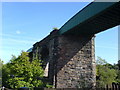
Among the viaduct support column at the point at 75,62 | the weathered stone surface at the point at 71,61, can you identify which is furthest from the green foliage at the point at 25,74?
the viaduct support column at the point at 75,62

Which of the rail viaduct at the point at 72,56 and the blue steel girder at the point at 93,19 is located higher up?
the blue steel girder at the point at 93,19

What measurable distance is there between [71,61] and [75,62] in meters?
0.31

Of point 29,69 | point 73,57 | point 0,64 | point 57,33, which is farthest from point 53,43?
point 0,64

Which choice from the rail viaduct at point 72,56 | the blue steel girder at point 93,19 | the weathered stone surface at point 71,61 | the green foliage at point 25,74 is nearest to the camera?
the blue steel girder at point 93,19

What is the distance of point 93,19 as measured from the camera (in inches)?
482

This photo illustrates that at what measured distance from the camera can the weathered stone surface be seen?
50.5 ft

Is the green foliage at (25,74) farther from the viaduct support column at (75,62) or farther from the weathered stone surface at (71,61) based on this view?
the viaduct support column at (75,62)

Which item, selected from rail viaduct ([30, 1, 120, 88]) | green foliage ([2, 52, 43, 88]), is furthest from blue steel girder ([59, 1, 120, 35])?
green foliage ([2, 52, 43, 88])

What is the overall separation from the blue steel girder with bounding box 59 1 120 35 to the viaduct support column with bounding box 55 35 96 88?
711 millimetres

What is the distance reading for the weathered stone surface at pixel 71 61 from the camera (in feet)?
50.5

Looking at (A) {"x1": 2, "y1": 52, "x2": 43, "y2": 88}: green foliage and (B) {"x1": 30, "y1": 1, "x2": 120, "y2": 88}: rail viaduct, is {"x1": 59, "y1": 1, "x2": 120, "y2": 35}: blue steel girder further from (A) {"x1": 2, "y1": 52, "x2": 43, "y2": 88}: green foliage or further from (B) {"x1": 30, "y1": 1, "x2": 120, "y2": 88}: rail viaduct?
(A) {"x1": 2, "y1": 52, "x2": 43, "y2": 88}: green foliage

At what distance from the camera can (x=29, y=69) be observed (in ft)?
47.0

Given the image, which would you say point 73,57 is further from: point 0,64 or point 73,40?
point 0,64

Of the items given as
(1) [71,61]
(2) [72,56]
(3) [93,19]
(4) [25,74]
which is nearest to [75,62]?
(1) [71,61]
